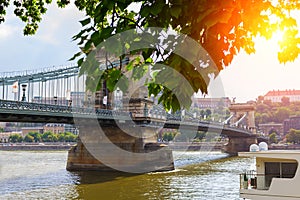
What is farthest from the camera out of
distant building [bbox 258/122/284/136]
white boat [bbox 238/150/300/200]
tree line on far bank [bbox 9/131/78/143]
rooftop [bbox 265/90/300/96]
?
rooftop [bbox 265/90/300/96]

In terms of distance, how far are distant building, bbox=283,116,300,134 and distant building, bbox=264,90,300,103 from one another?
157ft

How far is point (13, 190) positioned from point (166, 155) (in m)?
14.1

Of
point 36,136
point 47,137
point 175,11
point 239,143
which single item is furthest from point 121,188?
point 36,136

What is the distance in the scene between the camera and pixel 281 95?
16462cm

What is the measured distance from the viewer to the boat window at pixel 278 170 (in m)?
9.89

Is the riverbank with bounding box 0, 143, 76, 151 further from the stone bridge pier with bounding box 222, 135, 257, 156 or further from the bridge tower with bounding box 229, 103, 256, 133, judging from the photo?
the bridge tower with bounding box 229, 103, 256, 133

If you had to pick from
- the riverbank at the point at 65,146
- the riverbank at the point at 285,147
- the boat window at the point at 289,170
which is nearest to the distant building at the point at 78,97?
the riverbank at the point at 65,146

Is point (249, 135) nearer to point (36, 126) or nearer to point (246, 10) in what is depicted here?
point (246, 10)

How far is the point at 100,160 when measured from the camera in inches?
1243

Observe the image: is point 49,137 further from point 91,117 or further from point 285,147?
point 91,117

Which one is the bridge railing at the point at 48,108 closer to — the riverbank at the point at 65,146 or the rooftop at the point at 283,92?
the riverbank at the point at 65,146

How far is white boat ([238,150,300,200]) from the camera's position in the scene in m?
9.34

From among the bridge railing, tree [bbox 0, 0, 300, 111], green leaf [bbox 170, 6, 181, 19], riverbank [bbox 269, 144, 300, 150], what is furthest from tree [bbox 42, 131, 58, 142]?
green leaf [bbox 170, 6, 181, 19]

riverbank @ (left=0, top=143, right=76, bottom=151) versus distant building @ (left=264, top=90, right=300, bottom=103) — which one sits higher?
distant building @ (left=264, top=90, right=300, bottom=103)
